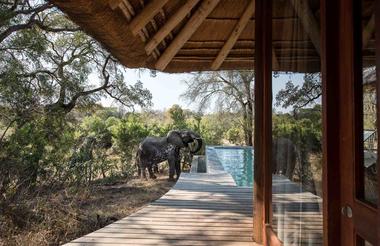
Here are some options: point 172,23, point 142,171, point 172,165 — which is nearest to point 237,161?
point 172,165

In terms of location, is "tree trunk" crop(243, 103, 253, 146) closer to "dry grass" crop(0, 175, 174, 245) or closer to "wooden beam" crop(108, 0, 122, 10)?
"dry grass" crop(0, 175, 174, 245)

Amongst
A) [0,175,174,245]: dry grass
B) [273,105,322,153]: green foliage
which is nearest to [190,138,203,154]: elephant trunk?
[0,175,174,245]: dry grass

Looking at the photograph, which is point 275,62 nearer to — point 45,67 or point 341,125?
point 341,125

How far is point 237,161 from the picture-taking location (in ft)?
39.0

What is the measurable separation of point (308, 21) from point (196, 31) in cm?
209

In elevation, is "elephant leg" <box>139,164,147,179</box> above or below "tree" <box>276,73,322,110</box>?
below

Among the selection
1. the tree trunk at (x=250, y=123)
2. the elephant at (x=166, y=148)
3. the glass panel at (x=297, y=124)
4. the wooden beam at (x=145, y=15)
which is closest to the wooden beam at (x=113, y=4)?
the wooden beam at (x=145, y=15)

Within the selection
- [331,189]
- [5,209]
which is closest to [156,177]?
[5,209]

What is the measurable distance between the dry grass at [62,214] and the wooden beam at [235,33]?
3.86 m

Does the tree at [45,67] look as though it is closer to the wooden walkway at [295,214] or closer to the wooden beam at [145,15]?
the wooden beam at [145,15]

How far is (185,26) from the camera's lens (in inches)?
129

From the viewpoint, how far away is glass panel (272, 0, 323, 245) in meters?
1.45

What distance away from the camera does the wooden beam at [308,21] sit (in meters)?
1.43

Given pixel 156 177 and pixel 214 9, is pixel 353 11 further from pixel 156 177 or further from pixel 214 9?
pixel 156 177
